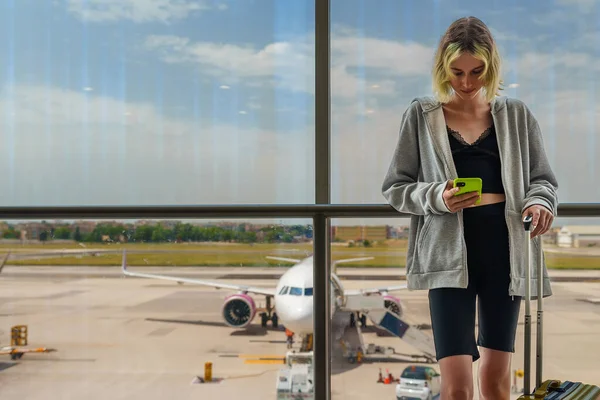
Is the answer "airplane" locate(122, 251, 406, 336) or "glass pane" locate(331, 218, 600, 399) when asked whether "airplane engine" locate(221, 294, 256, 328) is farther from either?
"glass pane" locate(331, 218, 600, 399)

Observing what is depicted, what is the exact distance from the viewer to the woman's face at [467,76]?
1781 mm

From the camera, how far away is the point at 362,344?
229cm

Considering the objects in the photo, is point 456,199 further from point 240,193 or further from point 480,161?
point 240,193

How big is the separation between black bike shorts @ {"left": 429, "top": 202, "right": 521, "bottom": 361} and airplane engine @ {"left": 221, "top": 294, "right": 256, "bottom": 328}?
79 centimetres

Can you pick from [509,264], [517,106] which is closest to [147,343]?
[509,264]

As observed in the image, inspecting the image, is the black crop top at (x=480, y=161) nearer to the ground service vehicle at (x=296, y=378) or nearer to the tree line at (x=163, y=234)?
the tree line at (x=163, y=234)

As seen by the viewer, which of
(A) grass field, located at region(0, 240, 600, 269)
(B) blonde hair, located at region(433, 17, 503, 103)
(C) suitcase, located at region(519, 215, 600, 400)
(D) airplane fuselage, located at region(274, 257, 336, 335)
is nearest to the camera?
(C) suitcase, located at region(519, 215, 600, 400)

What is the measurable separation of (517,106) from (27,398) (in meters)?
2.10

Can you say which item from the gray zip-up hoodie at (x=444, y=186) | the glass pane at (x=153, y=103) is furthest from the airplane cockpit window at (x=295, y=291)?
the gray zip-up hoodie at (x=444, y=186)

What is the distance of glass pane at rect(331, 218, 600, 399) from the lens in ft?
7.33

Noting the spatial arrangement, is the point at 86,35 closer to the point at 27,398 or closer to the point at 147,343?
the point at 147,343

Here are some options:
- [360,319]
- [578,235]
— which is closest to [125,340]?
[360,319]

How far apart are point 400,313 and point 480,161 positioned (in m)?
0.75

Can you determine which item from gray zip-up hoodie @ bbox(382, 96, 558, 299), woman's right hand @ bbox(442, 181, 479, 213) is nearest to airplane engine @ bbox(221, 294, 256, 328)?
gray zip-up hoodie @ bbox(382, 96, 558, 299)
